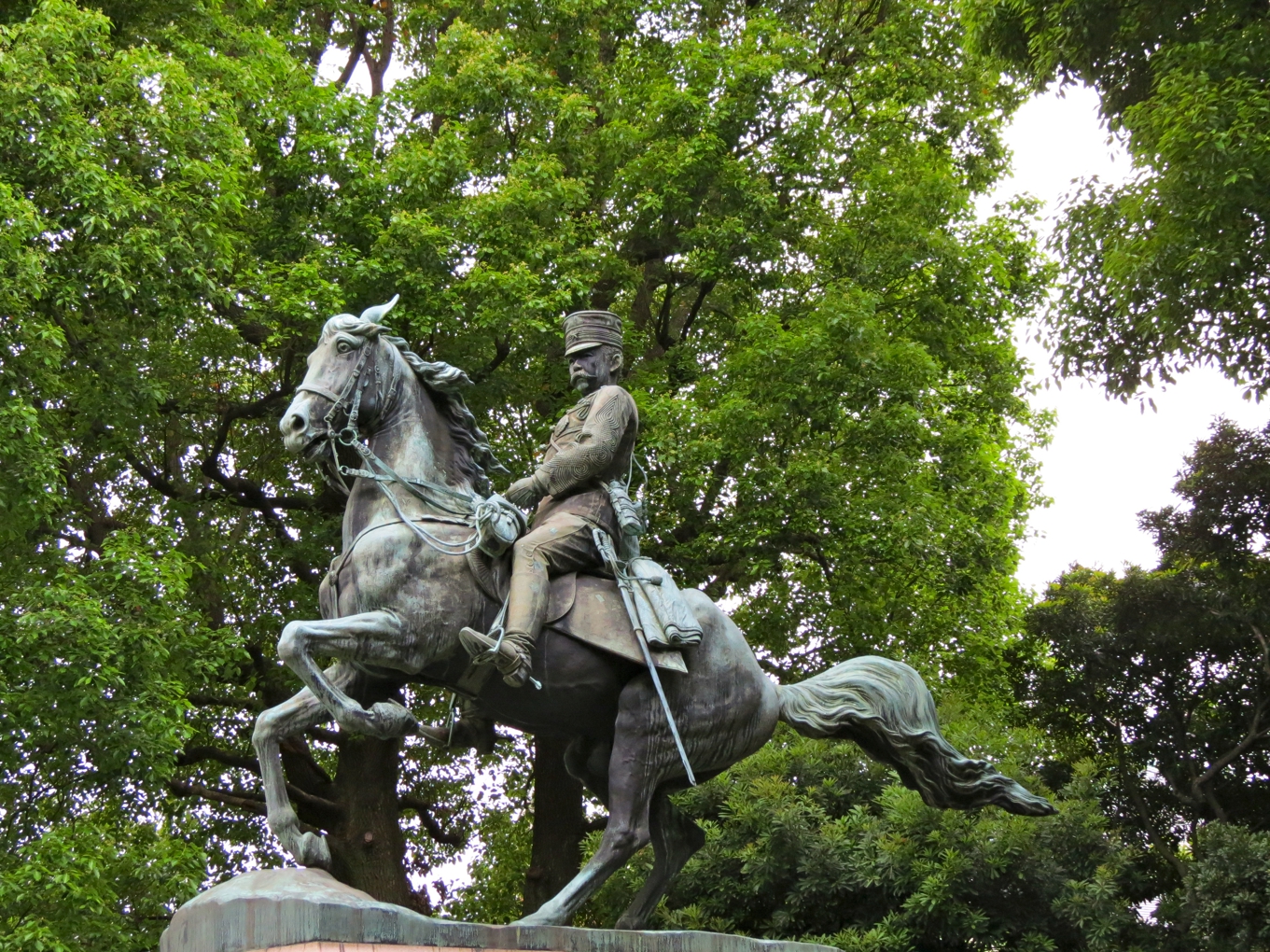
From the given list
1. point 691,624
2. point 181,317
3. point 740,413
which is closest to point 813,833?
point 740,413

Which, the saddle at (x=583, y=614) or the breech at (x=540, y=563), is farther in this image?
the saddle at (x=583, y=614)

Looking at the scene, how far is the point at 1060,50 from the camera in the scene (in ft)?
50.8

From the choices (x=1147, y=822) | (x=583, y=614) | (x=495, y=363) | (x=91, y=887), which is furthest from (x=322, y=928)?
(x=1147, y=822)

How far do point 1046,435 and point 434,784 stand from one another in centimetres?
1251

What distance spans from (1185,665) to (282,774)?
40.7 feet

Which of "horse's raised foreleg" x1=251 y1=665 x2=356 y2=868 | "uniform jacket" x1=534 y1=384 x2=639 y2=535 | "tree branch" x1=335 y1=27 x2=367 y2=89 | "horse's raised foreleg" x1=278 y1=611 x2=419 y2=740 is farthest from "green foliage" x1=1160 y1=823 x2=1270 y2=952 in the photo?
"tree branch" x1=335 y1=27 x2=367 y2=89

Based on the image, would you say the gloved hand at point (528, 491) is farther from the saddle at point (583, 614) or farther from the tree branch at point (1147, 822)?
the tree branch at point (1147, 822)

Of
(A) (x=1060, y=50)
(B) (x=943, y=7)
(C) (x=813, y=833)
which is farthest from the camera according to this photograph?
(B) (x=943, y=7)

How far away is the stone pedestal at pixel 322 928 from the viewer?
6.54m

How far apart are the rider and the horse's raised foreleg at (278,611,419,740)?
0.32m

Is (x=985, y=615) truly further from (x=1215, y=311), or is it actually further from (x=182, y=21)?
(x=182, y=21)

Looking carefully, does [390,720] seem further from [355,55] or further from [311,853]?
[355,55]

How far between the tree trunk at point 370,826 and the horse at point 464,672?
7.43 m

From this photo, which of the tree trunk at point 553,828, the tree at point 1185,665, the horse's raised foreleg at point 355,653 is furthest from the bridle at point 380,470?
the tree at point 1185,665
